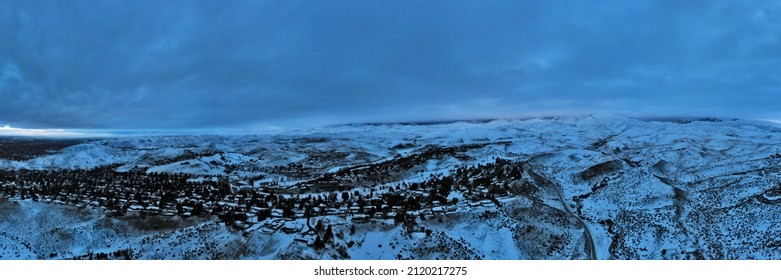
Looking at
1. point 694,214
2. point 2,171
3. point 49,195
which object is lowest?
point 694,214

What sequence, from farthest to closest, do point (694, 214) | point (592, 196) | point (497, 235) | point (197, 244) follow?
point (592, 196), point (694, 214), point (497, 235), point (197, 244)

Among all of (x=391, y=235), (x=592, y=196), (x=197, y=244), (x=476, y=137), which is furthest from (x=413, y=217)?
(x=476, y=137)

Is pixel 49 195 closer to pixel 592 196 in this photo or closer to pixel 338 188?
pixel 338 188

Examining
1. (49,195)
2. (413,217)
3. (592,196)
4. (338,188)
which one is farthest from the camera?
(338,188)

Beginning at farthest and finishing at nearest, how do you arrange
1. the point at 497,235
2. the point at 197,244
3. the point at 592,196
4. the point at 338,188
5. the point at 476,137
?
1. the point at 476,137
2. the point at 338,188
3. the point at 592,196
4. the point at 497,235
5. the point at 197,244
